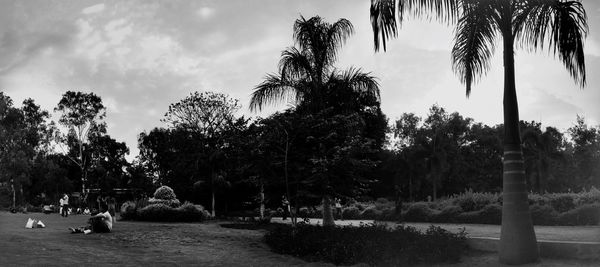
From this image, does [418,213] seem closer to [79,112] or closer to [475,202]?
[475,202]

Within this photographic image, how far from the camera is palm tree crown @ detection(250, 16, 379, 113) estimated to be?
1714 centimetres

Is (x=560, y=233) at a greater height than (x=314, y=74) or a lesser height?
lesser

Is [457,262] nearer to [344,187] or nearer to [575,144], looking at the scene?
[344,187]

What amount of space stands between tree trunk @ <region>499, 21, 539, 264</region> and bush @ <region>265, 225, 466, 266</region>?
1424 millimetres

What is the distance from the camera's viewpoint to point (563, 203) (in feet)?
57.4

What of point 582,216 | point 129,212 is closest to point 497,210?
point 582,216

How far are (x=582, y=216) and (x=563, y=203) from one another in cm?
162

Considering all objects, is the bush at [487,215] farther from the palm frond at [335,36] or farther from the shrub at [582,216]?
the palm frond at [335,36]

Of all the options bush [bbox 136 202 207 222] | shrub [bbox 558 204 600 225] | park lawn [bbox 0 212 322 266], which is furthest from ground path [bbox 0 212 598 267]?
shrub [bbox 558 204 600 225]

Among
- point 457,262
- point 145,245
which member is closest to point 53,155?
point 145,245

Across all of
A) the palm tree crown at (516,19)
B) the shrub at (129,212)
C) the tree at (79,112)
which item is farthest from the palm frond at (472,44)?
the tree at (79,112)

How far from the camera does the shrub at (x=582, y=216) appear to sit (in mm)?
15554

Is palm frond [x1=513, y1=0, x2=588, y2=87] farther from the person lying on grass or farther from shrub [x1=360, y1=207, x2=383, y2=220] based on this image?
shrub [x1=360, y1=207, x2=383, y2=220]

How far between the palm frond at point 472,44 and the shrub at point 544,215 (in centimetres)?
822
